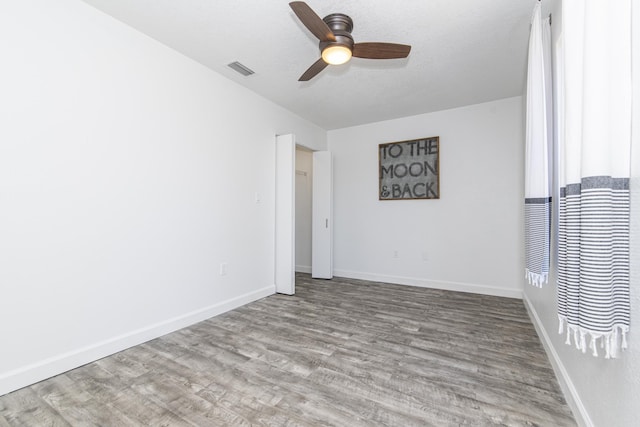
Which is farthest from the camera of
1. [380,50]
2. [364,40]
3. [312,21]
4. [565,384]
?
[364,40]

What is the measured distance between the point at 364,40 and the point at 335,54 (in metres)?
0.57

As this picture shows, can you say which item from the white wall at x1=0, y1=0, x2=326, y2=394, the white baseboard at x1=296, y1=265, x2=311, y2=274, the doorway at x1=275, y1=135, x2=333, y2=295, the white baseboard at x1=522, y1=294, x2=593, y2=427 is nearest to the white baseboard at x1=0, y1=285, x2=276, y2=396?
the white wall at x1=0, y1=0, x2=326, y2=394

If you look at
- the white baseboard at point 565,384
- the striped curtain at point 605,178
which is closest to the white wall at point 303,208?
the white baseboard at point 565,384

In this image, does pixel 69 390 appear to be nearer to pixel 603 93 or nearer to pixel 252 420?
pixel 252 420

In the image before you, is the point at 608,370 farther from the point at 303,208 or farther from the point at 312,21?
the point at 303,208

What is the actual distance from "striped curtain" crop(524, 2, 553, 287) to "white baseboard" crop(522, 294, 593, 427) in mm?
552

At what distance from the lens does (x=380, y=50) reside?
2203 millimetres

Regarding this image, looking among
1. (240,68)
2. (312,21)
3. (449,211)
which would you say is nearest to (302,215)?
(449,211)

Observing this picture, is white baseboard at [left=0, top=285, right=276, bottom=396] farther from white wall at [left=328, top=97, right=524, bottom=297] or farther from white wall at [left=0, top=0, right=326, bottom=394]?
white wall at [left=328, top=97, right=524, bottom=297]

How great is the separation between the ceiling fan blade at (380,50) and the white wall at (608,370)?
1001 mm

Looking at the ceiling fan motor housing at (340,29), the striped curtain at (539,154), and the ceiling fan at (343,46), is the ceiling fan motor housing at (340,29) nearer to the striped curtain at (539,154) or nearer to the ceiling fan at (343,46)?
the ceiling fan at (343,46)

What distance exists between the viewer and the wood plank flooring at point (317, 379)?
156 centimetres

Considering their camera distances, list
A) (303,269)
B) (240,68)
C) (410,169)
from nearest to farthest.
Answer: (240,68) → (410,169) → (303,269)

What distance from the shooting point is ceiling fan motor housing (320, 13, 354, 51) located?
209 cm
